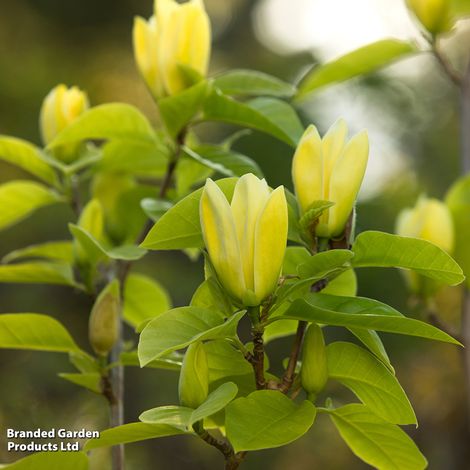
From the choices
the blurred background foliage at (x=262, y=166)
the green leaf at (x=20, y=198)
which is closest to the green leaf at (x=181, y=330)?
the green leaf at (x=20, y=198)

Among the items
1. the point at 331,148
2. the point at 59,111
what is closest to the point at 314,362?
the point at 331,148

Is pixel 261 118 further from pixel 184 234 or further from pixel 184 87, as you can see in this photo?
pixel 184 234

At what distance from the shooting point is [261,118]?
0.78 meters

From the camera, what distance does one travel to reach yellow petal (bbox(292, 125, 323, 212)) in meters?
0.61

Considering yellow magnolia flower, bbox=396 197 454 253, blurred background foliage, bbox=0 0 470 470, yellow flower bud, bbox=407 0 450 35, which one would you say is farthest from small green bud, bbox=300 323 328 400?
blurred background foliage, bbox=0 0 470 470

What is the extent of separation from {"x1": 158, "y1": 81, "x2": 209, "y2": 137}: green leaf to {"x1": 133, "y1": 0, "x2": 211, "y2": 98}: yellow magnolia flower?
4cm

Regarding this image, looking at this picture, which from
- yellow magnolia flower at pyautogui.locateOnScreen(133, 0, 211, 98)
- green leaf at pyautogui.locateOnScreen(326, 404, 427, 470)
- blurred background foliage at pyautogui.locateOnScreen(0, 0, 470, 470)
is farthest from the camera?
Answer: blurred background foliage at pyautogui.locateOnScreen(0, 0, 470, 470)

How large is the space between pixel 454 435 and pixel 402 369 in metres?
0.42

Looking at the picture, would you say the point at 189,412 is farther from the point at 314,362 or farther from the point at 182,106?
the point at 182,106

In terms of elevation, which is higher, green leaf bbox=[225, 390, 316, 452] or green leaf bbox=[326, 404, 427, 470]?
green leaf bbox=[225, 390, 316, 452]

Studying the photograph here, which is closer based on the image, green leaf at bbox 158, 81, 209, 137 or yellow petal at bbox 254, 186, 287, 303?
yellow petal at bbox 254, 186, 287, 303

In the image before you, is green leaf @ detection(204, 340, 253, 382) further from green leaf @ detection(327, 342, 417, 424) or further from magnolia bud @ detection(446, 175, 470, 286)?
magnolia bud @ detection(446, 175, 470, 286)

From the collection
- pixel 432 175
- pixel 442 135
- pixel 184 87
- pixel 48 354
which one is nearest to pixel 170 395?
pixel 48 354

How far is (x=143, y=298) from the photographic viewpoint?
977 millimetres
